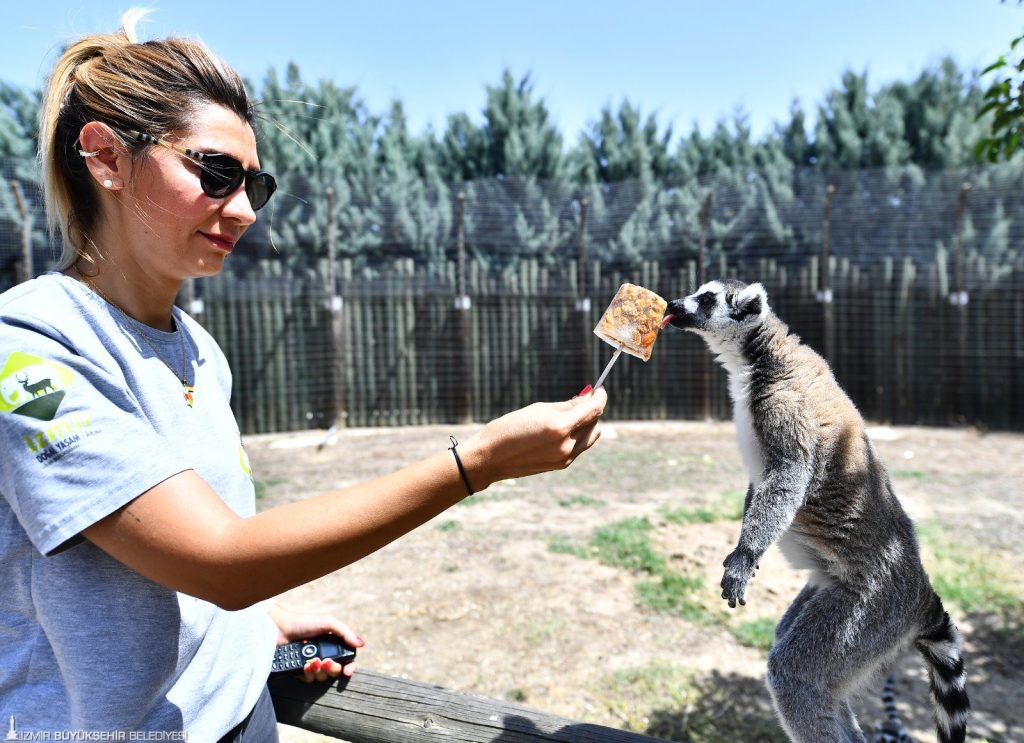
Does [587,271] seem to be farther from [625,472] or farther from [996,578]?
[996,578]

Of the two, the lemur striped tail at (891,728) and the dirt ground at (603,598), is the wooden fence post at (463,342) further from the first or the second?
the lemur striped tail at (891,728)

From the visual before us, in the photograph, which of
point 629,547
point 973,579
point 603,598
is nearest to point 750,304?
point 603,598

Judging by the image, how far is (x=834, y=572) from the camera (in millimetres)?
2047

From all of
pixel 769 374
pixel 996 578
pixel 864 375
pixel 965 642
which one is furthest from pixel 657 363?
pixel 769 374

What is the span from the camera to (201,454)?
4.59ft

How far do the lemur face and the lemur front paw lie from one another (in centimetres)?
83

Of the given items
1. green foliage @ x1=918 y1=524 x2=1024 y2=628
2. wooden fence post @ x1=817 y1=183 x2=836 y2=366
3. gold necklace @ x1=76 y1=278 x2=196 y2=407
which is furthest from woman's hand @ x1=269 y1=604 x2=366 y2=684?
wooden fence post @ x1=817 y1=183 x2=836 y2=366

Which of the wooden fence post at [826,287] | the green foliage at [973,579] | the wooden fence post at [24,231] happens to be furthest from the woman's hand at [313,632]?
the wooden fence post at [24,231]

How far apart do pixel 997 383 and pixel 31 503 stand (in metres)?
12.3

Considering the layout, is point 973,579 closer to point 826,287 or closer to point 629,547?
point 629,547

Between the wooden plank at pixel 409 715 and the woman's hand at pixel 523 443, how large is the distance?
1.06 m

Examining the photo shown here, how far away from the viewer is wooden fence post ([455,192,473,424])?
10.7 metres

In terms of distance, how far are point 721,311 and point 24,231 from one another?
1014 centimetres

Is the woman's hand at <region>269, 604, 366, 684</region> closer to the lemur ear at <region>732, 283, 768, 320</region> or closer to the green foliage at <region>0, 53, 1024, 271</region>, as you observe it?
the lemur ear at <region>732, 283, 768, 320</region>
